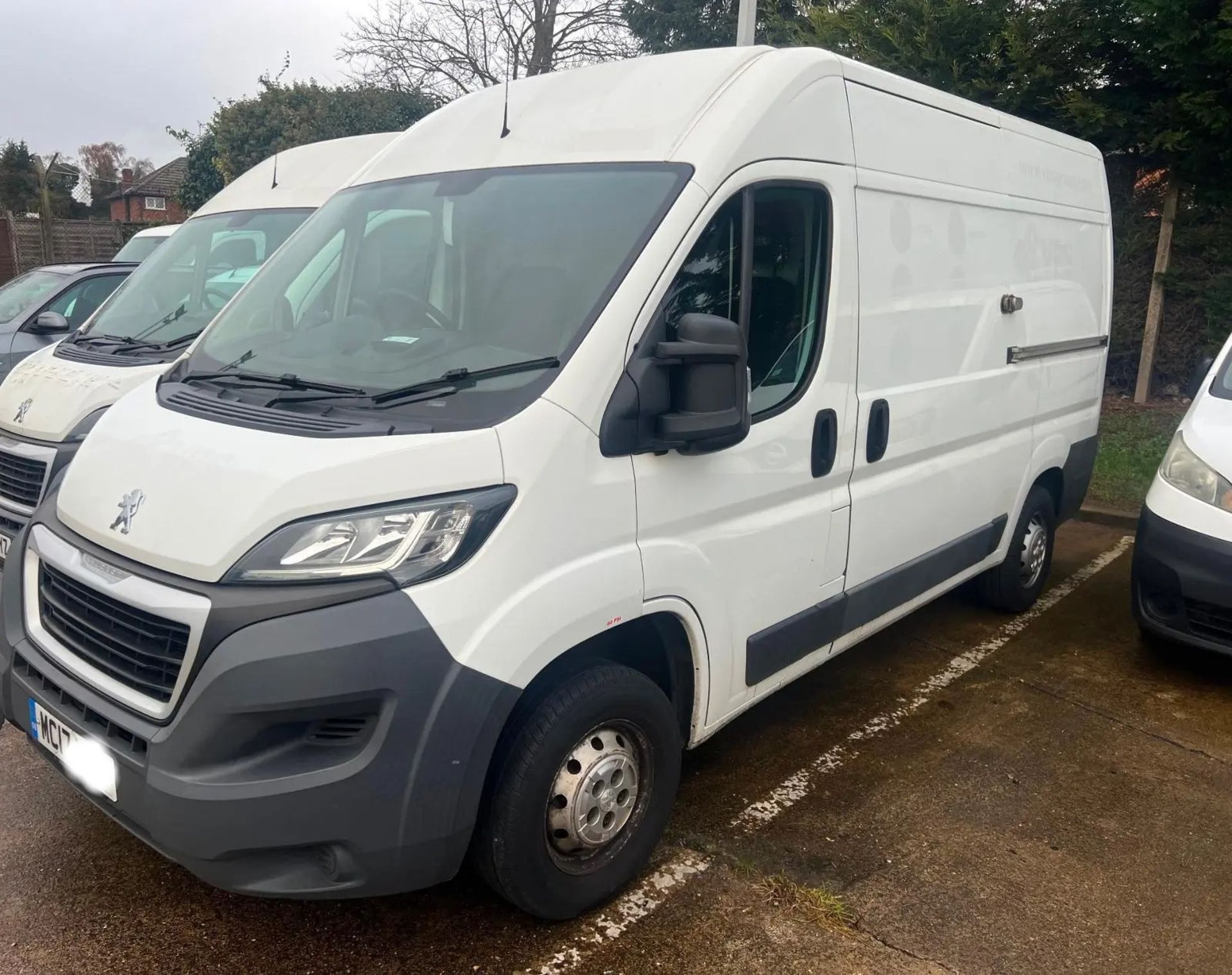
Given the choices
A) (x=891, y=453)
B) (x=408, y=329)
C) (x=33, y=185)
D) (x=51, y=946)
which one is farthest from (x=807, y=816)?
(x=33, y=185)

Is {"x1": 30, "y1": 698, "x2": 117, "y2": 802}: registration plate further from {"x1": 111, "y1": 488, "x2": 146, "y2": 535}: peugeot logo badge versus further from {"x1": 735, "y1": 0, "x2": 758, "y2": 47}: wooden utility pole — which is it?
{"x1": 735, "y1": 0, "x2": 758, "y2": 47}: wooden utility pole

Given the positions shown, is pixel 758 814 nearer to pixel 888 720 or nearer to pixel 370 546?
pixel 888 720

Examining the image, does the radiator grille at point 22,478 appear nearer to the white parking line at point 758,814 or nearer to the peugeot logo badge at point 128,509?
the peugeot logo badge at point 128,509

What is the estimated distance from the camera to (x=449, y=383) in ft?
8.69

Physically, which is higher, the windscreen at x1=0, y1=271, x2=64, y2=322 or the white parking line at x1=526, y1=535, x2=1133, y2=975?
the windscreen at x1=0, y1=271, x2=64, y2=322

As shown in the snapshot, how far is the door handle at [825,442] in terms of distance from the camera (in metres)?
3.40

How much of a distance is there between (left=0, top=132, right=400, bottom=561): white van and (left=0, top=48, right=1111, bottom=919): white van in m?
1.74

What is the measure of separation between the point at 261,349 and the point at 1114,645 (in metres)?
4.33

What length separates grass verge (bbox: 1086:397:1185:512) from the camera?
7883mm

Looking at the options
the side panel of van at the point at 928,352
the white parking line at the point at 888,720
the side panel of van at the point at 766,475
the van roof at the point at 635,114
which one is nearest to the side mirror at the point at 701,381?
the side panel of van at the point at 766,475

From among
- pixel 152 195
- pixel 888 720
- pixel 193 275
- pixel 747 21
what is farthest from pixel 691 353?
pixel 152 195

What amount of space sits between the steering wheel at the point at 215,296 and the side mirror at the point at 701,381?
3.89m

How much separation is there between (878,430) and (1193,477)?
1.85 meters

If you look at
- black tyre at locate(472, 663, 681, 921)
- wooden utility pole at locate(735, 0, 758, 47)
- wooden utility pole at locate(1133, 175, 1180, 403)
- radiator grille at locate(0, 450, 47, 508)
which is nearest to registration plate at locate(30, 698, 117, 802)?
black tyre at locate(472, 663, 681, 921)
